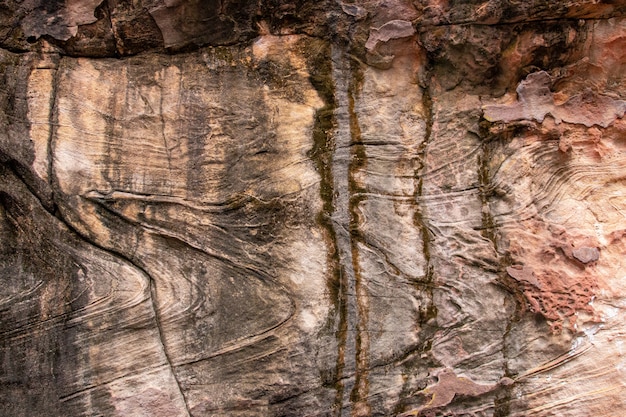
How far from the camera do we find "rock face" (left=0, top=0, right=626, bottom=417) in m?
3.73

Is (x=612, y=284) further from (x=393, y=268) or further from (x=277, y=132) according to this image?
(x=277, y=132)

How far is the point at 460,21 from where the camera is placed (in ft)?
12.5

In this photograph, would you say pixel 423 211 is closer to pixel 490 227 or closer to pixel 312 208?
pixel 490 227

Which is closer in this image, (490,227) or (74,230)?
(74,230)

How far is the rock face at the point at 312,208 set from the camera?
3.73 meters

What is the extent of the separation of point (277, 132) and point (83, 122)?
1221 millimetres

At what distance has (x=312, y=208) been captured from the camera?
389 centimetres

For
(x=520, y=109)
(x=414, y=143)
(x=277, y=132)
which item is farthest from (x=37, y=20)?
(x=520, y=109)

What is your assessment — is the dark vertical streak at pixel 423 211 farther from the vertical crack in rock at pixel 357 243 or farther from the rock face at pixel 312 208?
the vertical crack in rock at pixel 357 243

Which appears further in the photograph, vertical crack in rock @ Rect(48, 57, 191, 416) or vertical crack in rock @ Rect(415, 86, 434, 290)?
vertical crack in rock @ Rect(415, 86, 434, 290)

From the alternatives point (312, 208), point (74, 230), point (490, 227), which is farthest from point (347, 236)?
point (74, 230)

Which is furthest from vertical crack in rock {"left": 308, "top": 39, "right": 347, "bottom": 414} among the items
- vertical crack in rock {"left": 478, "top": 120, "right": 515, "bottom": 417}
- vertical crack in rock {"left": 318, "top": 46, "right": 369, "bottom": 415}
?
vertical crack in rock {"left": 478, "top": 120, "right": 515, "bottom": 417}

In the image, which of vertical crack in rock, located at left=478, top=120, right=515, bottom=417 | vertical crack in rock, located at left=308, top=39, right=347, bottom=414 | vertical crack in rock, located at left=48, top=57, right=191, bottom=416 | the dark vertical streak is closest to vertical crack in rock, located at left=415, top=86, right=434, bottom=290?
the dark vertical streak

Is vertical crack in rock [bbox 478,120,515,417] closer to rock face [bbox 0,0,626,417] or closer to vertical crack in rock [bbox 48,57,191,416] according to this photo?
rock face [bbox 0,0,626,417]
